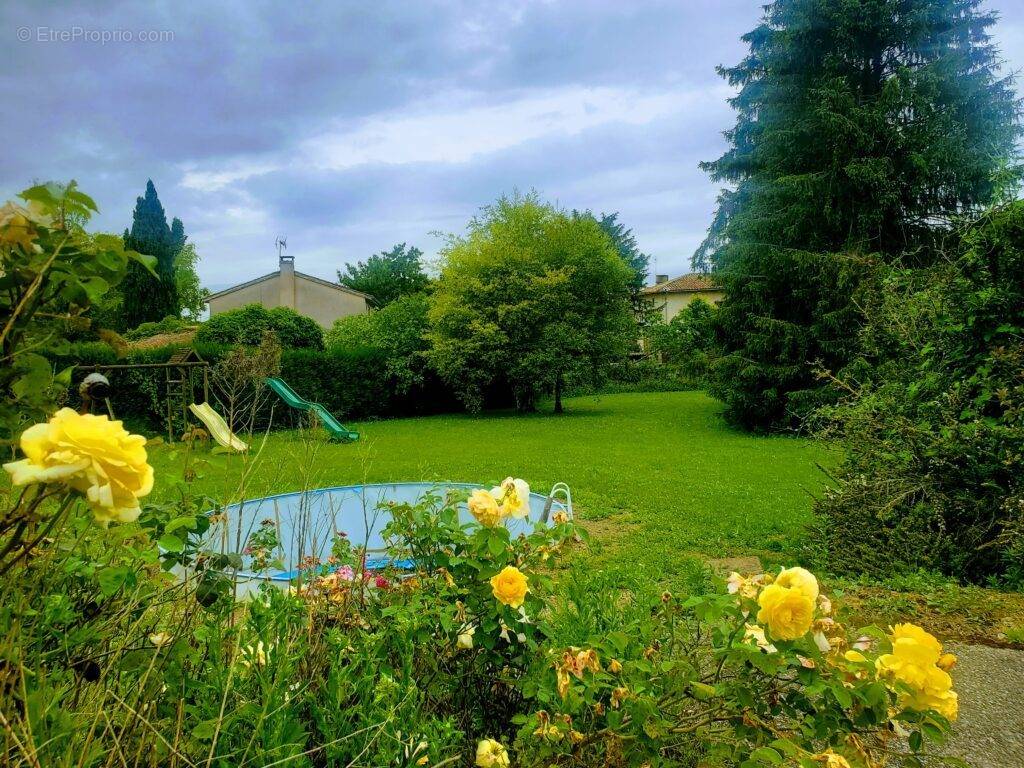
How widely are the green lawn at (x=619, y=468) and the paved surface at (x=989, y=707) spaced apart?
4.57 ft

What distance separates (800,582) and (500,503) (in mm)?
750

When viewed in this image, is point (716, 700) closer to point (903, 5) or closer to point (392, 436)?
point (392, 436)

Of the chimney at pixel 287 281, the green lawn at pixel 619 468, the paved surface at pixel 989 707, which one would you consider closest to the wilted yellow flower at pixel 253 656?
the green lawn at pixel 619 468

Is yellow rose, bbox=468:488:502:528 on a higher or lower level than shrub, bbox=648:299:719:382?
lower

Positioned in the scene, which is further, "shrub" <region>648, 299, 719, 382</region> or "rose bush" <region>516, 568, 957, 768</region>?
"shrub" <region>648, 299, 719, 382</region>

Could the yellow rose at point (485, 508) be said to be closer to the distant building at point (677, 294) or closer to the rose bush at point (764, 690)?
the rose bush at point (764, 690)

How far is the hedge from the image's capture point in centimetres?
1427

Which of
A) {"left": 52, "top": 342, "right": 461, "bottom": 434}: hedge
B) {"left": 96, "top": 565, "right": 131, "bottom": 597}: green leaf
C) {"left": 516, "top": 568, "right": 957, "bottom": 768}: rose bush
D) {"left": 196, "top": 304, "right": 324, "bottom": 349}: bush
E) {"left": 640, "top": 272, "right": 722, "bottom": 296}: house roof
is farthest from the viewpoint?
{"left": 640, "top": 272, "right": 722, "bottom": 296}: house roof

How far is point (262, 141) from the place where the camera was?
1012 centimetres

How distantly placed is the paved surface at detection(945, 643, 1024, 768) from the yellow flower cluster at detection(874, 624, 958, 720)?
0.87 meters

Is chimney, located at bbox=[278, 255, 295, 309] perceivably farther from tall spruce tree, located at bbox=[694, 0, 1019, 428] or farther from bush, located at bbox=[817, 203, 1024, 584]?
bush, located at bbox=[817, 203, 1024, 584]

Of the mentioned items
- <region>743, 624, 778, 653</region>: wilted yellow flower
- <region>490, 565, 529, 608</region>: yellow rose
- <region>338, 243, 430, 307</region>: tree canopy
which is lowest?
<region>743, 624, 778, 653</region>: wilted yellow flower

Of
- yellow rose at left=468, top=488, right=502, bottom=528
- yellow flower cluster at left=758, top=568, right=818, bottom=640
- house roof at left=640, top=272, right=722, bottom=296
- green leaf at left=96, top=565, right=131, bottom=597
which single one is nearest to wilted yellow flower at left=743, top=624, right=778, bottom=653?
yellow flower cluster at left=758, top=568, right=818, bottom=640

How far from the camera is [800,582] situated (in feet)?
3.97
